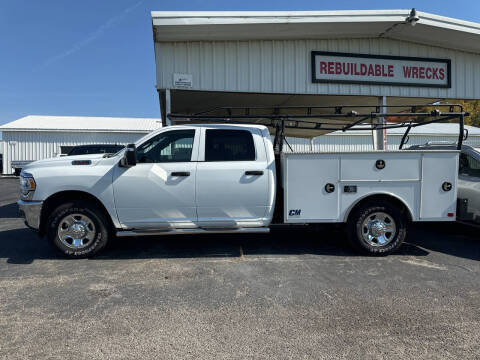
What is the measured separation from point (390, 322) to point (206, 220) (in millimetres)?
2676

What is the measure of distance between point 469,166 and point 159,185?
5718 millimetres

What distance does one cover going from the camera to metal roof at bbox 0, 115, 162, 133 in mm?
21297

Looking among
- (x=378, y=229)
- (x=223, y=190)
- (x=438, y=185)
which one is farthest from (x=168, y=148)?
(x=438, y=185)

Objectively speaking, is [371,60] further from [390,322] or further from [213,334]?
[213,334]

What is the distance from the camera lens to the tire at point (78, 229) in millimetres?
4293

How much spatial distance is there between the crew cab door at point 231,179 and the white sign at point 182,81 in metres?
3.29

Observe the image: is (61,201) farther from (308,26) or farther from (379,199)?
(308,26)

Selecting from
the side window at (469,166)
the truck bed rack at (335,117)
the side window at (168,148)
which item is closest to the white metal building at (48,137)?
the truck bed rack at (335,117)

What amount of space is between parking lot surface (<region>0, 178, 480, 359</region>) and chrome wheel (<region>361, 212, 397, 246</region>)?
0.31m

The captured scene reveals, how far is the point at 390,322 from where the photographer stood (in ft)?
9.13

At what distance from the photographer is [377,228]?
455cm

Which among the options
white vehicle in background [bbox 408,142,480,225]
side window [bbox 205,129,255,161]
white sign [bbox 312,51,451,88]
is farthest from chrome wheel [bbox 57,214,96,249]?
white sign [bbox 312,51,451,88]

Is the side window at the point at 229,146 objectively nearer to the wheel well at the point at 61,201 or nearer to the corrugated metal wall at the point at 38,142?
the wheel well at the point at 61,201

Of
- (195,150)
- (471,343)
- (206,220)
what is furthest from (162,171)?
(471,343)
